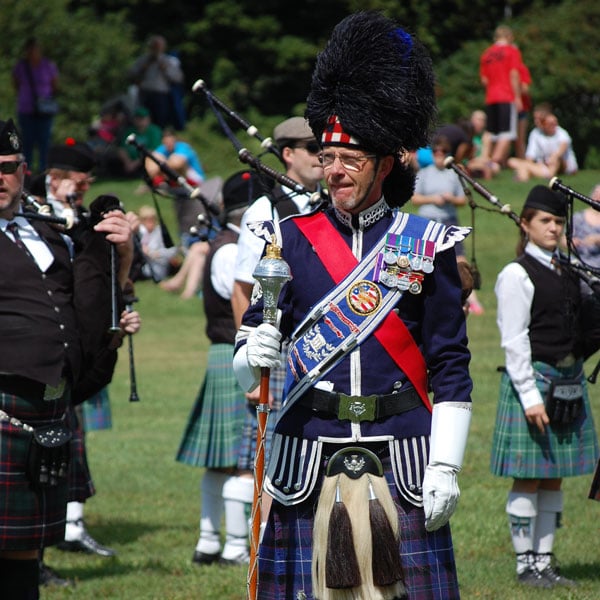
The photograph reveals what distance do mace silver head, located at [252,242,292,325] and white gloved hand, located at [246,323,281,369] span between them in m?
0.04

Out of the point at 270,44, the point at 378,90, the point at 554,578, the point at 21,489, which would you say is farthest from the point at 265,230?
the point at 270,44

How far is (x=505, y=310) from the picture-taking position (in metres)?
6.09

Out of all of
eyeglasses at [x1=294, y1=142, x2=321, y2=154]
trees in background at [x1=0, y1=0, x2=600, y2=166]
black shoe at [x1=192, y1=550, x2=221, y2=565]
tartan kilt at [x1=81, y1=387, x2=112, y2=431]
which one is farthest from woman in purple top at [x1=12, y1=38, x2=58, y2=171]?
eyeglasses at [x1=294, y1=142, x2=321, y2=154]

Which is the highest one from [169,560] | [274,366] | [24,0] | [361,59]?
[24,0]

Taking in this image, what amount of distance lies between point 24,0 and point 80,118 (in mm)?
2422

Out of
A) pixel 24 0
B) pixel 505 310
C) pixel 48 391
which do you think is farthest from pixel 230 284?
pixel 24 0

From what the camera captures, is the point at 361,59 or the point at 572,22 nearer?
the point at 361,59

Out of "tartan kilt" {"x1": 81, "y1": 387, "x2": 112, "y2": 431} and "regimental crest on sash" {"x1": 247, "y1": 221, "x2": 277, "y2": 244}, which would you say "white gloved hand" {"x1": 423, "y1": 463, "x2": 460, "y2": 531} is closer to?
"regimental crest on sash" {"x1": 247, "y1": 221, "x2": 277, "y2": 244}

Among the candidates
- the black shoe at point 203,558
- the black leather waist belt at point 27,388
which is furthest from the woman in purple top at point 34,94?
the black leather waist belt at point 27,388

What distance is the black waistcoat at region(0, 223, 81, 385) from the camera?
15.3 ft

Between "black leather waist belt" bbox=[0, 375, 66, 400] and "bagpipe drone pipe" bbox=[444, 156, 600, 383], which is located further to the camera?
"bagpipe drone pipe" bbox=[444, 156, 600, 383]

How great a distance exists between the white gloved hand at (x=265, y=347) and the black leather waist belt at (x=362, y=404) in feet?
0.54

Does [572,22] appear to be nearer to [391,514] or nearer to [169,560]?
[169,560]

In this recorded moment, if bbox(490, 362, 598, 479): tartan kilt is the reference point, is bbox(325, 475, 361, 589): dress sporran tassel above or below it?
below
